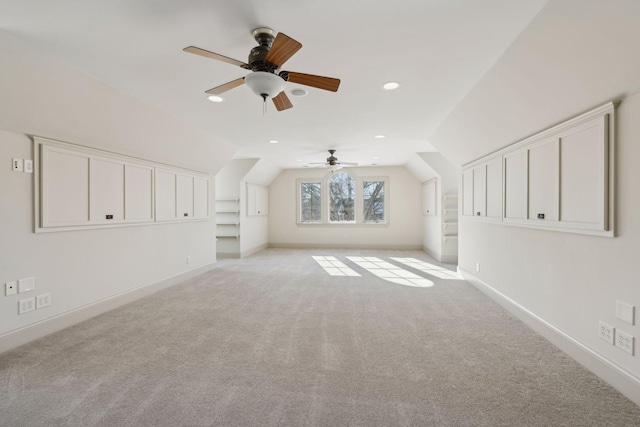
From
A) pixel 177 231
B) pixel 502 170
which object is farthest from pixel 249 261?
pixel 502 170

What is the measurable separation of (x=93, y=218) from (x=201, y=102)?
6.32ft

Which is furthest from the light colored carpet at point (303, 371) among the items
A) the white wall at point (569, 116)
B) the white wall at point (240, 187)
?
the white wall at point (240, 187)

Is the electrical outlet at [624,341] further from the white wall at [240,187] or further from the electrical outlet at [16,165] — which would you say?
the white wall at [240,187]

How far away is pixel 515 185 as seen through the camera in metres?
3.50

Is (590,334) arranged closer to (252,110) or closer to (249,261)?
(252,110)

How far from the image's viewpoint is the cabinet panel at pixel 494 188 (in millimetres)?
3895

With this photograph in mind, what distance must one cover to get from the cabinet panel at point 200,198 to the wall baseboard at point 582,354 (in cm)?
538

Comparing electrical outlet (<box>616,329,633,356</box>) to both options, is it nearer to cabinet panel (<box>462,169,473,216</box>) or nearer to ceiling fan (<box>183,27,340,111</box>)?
ceiling fan (<box>183,27,340,111</box>)

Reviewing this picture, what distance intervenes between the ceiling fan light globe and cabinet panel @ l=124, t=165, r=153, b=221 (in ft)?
9.44

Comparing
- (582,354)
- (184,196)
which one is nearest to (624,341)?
(582,354)

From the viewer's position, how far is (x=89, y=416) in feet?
5.88

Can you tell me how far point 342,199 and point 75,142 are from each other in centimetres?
740

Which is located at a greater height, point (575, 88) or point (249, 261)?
point (575, 88)

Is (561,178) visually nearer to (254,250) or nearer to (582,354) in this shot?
(582,354)
